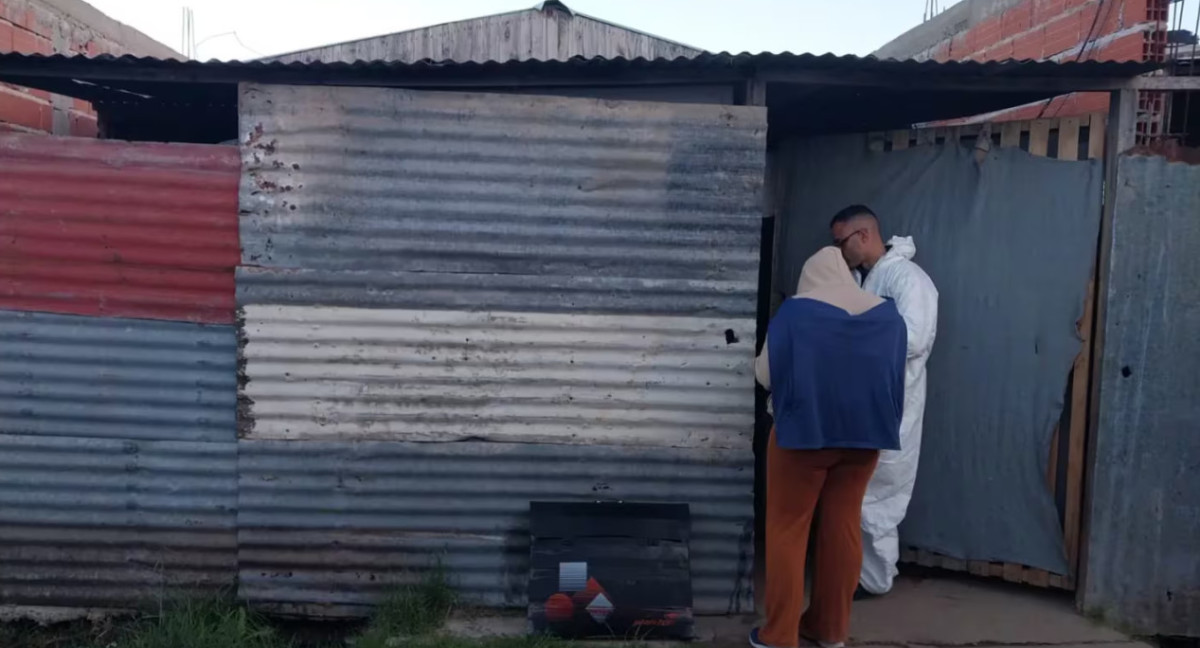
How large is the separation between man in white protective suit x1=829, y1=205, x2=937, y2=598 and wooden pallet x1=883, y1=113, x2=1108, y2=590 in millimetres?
599

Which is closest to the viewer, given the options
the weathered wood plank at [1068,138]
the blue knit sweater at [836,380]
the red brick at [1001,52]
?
the blue knit sweater at [836,380]

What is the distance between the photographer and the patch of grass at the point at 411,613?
4.04m

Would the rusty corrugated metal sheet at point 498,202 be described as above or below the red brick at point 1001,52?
below

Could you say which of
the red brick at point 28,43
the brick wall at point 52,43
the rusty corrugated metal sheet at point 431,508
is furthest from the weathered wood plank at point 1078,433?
the red brick at point 28,43

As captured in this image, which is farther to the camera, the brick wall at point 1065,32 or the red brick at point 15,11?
the red brick at point 15,11

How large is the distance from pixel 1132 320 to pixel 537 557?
2.95 m

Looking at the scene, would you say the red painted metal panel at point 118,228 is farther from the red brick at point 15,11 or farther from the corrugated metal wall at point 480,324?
the red brick at point 15,11

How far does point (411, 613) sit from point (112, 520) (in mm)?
1480

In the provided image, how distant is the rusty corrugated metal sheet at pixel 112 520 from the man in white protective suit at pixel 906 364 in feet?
10.00

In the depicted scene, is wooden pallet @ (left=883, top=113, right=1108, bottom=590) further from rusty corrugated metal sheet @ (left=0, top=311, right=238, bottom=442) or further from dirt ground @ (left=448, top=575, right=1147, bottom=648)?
rusty corrugated metal sheet @ (left=0, top=311, right=238, bottom=442)

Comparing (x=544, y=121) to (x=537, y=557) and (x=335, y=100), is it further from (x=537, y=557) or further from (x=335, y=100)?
(x=537, y=557)

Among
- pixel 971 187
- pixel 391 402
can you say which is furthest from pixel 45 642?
pixel 971 187

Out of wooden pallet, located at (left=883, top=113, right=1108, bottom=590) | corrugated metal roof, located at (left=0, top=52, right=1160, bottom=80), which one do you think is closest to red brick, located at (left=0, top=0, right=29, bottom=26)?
corrugated metal roof, located at (left=0, top=52, right=1160, bottom=80)

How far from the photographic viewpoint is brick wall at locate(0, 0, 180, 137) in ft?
20.2
